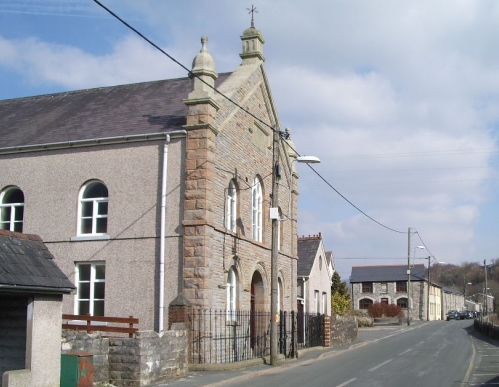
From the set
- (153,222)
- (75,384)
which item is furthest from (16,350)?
(153,222)

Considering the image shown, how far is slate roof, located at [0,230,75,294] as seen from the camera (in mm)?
10445

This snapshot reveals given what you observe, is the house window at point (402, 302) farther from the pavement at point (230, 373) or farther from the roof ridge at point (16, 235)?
the roof ridge at point (16, 235)

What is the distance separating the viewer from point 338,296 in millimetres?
49969

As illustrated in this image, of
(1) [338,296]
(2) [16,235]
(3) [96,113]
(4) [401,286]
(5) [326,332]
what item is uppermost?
(3) [96,113]

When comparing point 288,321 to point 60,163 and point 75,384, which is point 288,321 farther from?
point 75,384

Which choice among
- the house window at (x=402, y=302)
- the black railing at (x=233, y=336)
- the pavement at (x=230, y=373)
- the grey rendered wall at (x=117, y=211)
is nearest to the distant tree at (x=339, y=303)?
the black railing at (x=233, y=336)

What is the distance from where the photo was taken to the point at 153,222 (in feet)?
63.5

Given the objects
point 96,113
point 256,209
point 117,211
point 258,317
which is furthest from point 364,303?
point 117,211

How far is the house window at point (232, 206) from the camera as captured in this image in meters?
21.2

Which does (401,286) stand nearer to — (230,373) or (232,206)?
(232,206)

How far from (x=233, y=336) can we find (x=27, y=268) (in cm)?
1033

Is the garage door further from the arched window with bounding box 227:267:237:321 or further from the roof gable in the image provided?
the roof gable

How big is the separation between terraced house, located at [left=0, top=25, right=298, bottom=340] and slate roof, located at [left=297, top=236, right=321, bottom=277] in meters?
11.6

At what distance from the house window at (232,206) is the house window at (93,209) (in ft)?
12.7
